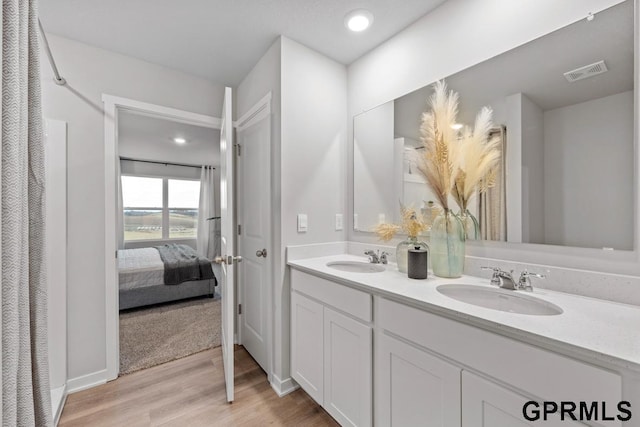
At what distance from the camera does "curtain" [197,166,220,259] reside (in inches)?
242

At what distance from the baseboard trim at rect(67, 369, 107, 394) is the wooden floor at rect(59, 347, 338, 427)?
41mm

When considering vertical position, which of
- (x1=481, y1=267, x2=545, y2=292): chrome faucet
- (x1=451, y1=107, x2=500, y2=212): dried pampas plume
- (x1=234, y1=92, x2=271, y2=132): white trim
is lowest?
(x1=481, y1=267, x2=545, y2=292): chrome faucet

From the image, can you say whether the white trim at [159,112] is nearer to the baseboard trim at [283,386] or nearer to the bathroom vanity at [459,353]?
the bathroom vanity at [459,353]

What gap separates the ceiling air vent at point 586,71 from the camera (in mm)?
1075

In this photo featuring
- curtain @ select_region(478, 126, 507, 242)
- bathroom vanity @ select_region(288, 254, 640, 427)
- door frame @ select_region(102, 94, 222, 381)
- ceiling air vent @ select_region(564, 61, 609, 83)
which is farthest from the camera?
door frame @ select_region(102, 94, 222, 381)

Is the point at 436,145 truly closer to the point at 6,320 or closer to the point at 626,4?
the point at 626,4

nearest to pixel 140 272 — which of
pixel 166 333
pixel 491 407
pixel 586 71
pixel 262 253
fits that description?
pixel 166 333

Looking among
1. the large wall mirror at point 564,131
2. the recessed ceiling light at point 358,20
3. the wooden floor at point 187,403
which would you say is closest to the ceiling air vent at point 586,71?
the large wall mirror at point 564,131

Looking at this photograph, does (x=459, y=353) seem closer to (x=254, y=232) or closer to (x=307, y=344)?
(x=307, y=344)

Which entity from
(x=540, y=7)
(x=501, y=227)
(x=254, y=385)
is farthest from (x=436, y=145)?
(x=254, y=385)

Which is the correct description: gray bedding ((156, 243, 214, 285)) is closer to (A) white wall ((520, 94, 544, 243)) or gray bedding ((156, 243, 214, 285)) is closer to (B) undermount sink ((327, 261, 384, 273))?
(B) undermount sink ((327, 261, 384, 273))

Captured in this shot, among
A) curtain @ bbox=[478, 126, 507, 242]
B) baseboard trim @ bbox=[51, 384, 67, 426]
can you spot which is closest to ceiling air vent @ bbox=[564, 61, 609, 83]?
curtain @ bbox=[478, 126, 507, 242]

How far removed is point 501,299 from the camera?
120 centimetres

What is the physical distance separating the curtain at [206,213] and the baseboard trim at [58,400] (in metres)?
4.48
